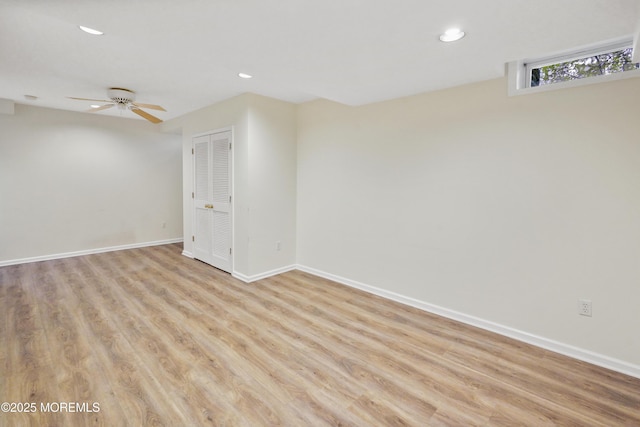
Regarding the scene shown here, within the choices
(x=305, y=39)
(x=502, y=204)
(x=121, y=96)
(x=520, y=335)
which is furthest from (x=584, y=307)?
(x=121, y=96)

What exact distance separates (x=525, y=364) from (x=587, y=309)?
0.66 meters

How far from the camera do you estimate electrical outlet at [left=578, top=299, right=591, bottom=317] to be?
232cm

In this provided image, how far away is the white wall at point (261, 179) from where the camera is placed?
3.96 meters

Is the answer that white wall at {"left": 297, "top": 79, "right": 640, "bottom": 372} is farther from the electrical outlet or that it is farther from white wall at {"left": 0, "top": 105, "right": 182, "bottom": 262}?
white wall at {"left": 0, "top": 105, "right": 182, "bottom": 262}

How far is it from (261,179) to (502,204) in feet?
9.30

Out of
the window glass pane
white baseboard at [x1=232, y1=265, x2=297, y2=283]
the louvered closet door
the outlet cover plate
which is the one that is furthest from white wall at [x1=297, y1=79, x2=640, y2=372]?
the louvered closet door

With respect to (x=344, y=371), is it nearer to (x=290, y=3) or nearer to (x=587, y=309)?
(x=587, y=309)

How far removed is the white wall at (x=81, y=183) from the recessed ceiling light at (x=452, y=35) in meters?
5.72

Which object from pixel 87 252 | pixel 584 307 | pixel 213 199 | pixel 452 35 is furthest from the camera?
pixel 87 252

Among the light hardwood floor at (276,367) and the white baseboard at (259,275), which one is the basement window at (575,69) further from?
the white baseboard at (259,275)

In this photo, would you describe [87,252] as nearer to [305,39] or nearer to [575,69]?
[305,39]

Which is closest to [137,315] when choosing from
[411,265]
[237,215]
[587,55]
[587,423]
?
[237,215]

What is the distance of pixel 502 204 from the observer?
8.79ft

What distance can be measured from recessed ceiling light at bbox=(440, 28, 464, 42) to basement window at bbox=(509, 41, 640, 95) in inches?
35.7
